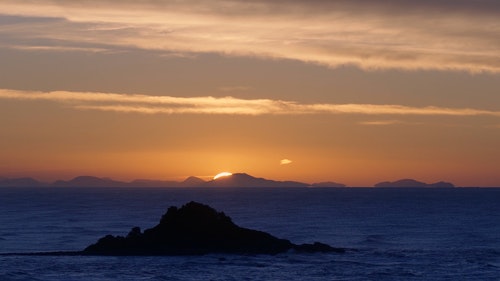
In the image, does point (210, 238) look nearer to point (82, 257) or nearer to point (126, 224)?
point (82, 257)

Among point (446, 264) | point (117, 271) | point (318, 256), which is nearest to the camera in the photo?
point (117, 271)

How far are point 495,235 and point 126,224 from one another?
45443 millimetres

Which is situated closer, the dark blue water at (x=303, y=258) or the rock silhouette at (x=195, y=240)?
the dark blue water at (x=303, y=258)

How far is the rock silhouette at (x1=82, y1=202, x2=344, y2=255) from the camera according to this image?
7844 cm

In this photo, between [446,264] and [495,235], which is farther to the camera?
[495,235]

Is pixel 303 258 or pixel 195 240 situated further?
pixel 195 240

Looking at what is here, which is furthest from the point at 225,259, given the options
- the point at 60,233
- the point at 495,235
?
the point at 495,235

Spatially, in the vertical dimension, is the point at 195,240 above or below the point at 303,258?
above

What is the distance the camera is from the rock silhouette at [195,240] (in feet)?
257

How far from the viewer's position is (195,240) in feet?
265

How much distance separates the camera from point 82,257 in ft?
242

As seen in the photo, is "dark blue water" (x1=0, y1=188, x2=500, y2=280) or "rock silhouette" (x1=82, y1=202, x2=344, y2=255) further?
"rock silhouette" (x1=82, y1=202, x2=344, y2=255)

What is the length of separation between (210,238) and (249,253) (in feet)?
14.2

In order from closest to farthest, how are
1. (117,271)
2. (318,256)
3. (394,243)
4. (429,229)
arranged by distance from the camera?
(117,271), (318,256), (394,243), (429,229)
